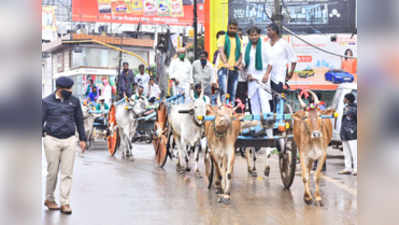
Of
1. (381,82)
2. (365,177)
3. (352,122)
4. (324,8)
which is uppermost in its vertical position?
(324,8)

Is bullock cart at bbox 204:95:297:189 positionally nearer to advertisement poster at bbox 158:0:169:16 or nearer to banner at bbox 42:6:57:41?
advertisement poster at bbox 158:0:169:16

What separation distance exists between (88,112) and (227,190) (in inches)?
482

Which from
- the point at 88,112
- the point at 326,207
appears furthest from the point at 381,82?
the point at 88,112

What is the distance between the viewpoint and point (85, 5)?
98.3 ft

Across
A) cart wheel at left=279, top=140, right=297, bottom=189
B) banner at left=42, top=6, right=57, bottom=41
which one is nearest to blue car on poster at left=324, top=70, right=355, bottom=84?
cart wheel at left=279, top=140, right=297, bottom=189

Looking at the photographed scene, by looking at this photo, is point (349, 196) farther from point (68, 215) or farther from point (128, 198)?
point (68, 215)

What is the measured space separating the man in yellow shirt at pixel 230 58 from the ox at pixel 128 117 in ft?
18.4

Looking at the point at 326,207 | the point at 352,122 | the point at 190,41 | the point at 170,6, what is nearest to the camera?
the point at 326,207

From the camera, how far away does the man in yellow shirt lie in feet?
37.2

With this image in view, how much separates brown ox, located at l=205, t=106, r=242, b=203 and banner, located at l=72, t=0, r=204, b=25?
22040mm

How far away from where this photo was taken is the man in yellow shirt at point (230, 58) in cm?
1133

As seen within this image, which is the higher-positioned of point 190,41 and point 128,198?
point 190,41

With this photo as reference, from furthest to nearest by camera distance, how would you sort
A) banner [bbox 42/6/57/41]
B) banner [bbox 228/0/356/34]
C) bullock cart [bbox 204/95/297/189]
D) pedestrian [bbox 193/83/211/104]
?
banner [bbox 42/6/57/41], banner [bbox 228/0/356/34], pedestrian [bbox 193/83/211/104], bullock cart [bbox 204/95/297/189]

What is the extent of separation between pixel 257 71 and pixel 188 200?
10.1ft
